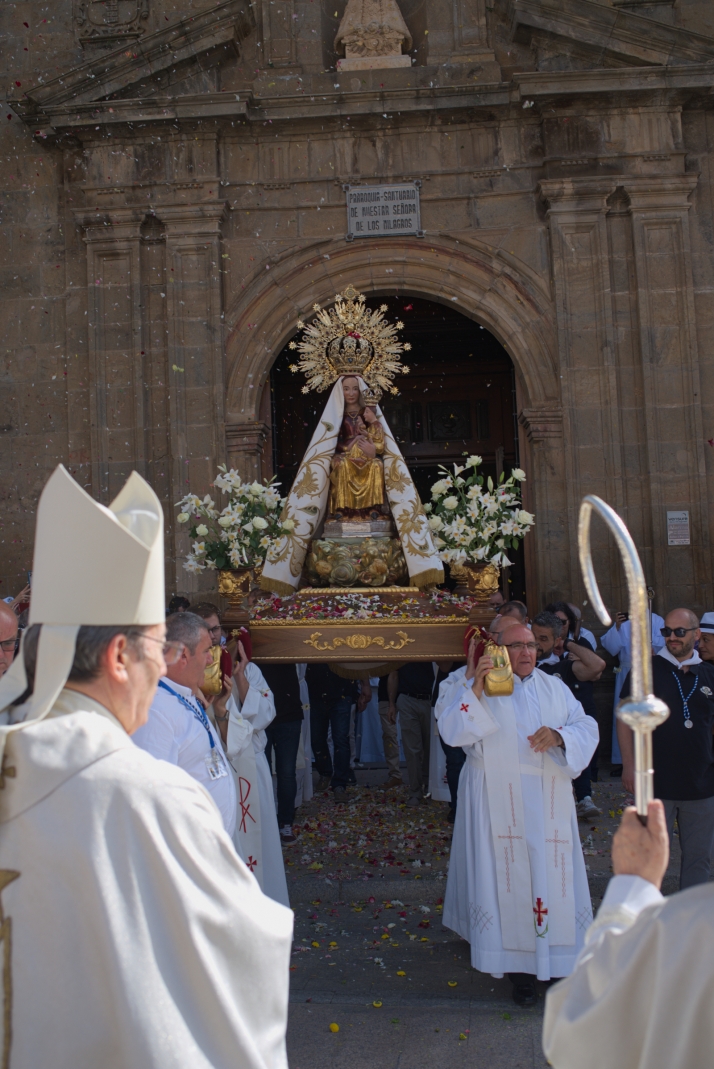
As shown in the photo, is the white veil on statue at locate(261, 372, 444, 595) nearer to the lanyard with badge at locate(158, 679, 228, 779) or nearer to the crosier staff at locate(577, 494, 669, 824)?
the lanyard with badge at locate(158, 679, 228, 779)

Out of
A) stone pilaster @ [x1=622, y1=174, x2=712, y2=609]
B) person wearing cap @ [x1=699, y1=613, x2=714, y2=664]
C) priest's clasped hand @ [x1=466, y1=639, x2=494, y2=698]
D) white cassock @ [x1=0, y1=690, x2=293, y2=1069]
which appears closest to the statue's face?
priest's clasped hand @ [x1=466, y1=639, x2=494, y2=698]

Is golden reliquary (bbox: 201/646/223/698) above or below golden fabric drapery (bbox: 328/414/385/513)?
below

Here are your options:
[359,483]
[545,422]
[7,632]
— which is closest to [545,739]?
[359,483]

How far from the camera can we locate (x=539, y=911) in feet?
→ 15.0

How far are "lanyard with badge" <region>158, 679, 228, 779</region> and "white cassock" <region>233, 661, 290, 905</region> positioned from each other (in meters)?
0.76

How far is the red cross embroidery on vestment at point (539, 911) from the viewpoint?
4.57m

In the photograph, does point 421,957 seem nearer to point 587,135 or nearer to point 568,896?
point 568,896

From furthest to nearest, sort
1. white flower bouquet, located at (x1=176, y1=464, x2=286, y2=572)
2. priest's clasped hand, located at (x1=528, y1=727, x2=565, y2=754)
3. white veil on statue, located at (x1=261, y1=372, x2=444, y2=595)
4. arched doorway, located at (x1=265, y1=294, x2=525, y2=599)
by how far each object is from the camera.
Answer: arched doorway, located at (x1=265, y1=294, x2=525, y2=599)
white veil on statue, located at (x1=261, y1=372, x2=444, y2=595)
white flower bouquet, located at (x1=176, y1=464, x2=286, y2=572)
priest's clasped hand, located at (x1=528, y1=727, x2=565, y2=754)

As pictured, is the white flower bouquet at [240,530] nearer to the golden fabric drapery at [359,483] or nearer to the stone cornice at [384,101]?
the golden fabric drapery at [359,483]

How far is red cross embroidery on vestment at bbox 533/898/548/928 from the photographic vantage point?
4.57 metres

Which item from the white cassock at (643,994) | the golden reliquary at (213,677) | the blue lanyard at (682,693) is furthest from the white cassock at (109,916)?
the blue lanyard at (682,693)

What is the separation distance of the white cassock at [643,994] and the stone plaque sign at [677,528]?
8169mm

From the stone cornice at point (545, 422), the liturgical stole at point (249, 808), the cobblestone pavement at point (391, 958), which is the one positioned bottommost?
the cobblestone pavement at point (391, 958)

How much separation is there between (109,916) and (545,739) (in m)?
3.19
